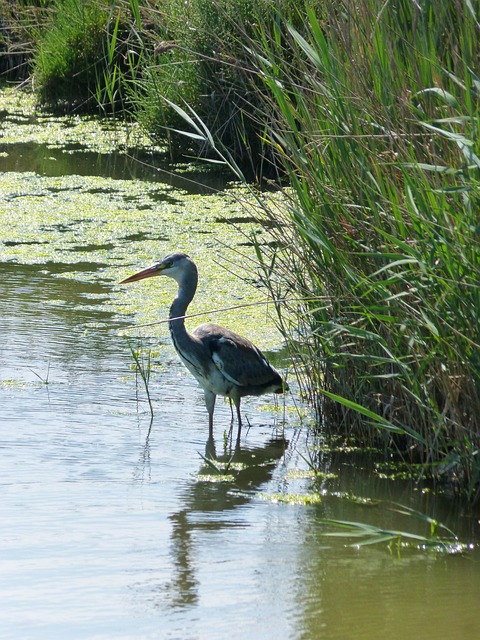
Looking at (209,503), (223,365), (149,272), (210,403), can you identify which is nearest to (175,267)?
(149,272)

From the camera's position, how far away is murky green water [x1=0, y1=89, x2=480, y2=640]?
10.5 ft

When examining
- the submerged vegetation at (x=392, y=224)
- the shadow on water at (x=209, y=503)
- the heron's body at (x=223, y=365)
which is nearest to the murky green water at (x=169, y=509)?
the shadow on water at (x=209, y=503)

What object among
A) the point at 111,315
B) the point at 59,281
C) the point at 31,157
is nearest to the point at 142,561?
the point at 111,315

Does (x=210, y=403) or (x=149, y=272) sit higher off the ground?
(x=149, y=272)

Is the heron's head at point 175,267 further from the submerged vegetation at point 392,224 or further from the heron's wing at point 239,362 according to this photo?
the submerged vegetation at point 392,224

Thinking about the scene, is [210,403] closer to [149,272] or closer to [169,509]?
[149,272]

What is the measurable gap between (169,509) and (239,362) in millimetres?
1105

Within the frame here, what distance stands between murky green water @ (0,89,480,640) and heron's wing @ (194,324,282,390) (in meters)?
0.25

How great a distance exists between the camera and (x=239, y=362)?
498 cm

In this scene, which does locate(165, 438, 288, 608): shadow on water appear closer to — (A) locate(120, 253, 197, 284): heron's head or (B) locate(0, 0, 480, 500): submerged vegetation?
(B) locate(0, 0, 480, 500): submerged vegetation

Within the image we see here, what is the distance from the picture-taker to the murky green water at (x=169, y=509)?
319 centimetres

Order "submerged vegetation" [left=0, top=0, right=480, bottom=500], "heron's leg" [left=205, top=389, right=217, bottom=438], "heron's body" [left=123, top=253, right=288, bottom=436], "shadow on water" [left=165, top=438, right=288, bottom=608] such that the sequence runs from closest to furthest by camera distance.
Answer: "shadow on water" [left=165, top=438, right=288, bottom=608], "submerged vegetation" [left=0, top=0, right=480, bottom=500], "heron's leg" [left=205, top=389, right=217, bottom=438], "heron's body" [left=123, top=253, right=288, bottom=436]

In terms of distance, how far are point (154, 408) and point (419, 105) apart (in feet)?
6.68

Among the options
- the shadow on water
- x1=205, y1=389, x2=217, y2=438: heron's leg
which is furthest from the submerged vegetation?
x1=205, y1=389, x2=217, y2=438: heron's leg
